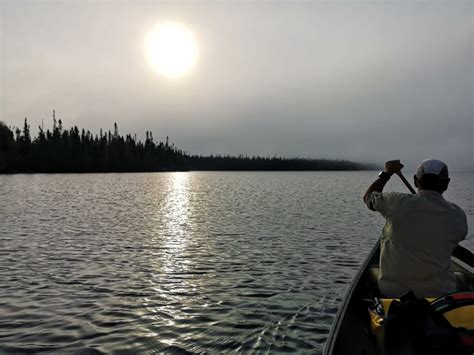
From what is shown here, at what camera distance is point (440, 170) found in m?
5.16

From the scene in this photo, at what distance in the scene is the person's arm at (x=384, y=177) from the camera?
241 inches

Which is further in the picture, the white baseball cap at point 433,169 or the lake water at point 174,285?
the lake water at point 174,285

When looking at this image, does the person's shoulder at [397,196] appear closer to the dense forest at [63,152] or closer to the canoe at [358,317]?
the canoe at [358,317]

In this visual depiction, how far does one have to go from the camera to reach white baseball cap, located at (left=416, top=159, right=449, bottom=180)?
5.14 metres

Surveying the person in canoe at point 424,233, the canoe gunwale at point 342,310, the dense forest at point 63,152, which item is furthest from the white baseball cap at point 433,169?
the dense forest at point 63,152

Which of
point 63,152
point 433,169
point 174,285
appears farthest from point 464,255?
point 63,152

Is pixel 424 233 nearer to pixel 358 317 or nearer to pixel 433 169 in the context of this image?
pixel 433 169

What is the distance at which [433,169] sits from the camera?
5.21 metres

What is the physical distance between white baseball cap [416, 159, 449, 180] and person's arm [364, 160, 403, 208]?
0.79 meters

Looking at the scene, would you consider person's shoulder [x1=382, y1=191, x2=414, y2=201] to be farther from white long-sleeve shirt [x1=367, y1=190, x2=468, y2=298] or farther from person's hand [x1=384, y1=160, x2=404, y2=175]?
person's hand [x1=384, y1=160, x2=404, y2=175]

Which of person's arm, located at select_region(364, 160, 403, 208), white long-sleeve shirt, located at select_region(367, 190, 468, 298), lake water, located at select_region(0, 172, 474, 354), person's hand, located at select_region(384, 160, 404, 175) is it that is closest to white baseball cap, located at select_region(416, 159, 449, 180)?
white long-sleeve shirt, located at select_region(367, 190, 468, 298)

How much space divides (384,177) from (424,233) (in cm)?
148

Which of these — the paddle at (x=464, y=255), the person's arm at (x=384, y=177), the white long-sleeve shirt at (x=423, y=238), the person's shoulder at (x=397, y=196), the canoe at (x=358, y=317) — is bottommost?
the canoe at (x=358, y=317)

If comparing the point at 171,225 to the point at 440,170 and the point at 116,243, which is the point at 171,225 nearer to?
the point at 116,243
